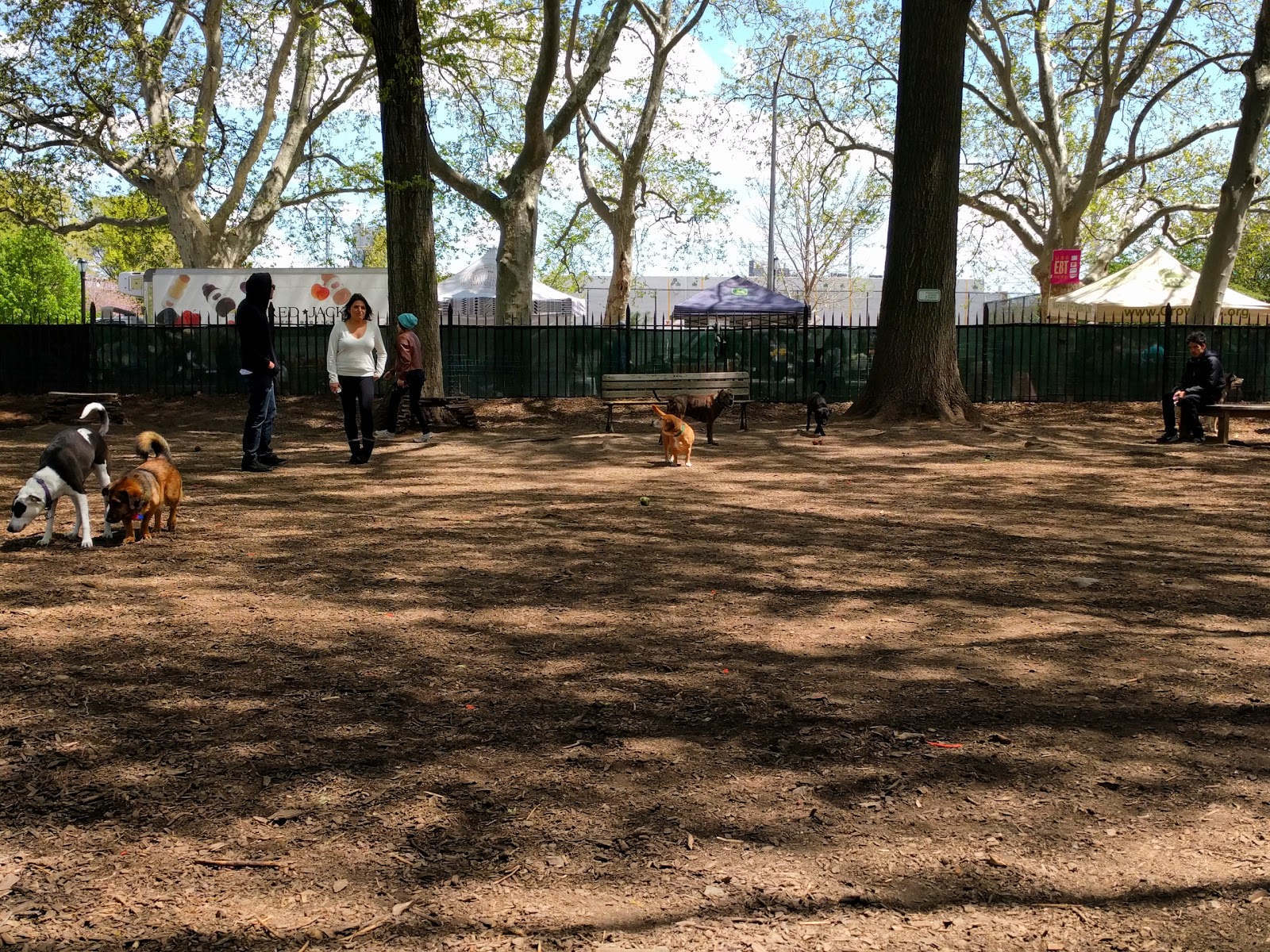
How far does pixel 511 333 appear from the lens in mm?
20516

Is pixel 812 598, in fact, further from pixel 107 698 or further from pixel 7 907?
pixel 7 907

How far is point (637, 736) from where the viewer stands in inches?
147

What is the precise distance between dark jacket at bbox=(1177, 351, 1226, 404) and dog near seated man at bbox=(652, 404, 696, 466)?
7204 millimetres

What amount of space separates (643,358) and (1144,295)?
14.5 metres

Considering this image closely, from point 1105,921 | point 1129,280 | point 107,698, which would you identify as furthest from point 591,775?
point 1129,280

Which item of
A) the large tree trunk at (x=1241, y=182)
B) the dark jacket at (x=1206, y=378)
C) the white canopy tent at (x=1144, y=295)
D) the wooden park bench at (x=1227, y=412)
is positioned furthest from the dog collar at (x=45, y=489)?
the white canopy tent at (x=1144, y=295)

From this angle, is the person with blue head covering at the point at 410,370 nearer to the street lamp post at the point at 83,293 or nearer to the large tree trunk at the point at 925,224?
the large tree trunk at the point at 925,224

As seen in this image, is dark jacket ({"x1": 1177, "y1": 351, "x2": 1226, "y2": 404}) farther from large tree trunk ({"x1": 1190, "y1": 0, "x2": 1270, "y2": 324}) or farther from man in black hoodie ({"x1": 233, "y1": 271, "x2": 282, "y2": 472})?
man in black hoodie ({"x1": 233, "y1": 271, "x2": 282, "y2": 472})

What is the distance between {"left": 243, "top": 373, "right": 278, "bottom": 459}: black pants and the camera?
1047 cm

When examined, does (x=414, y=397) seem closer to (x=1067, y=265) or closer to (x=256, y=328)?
(x=256, y=328)

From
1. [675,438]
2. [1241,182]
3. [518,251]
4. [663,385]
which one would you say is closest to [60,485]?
[675,438]

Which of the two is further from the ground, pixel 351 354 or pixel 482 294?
pixel 482 294

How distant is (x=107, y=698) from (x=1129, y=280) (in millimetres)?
28767

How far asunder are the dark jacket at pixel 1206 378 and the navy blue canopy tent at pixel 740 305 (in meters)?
12.1
